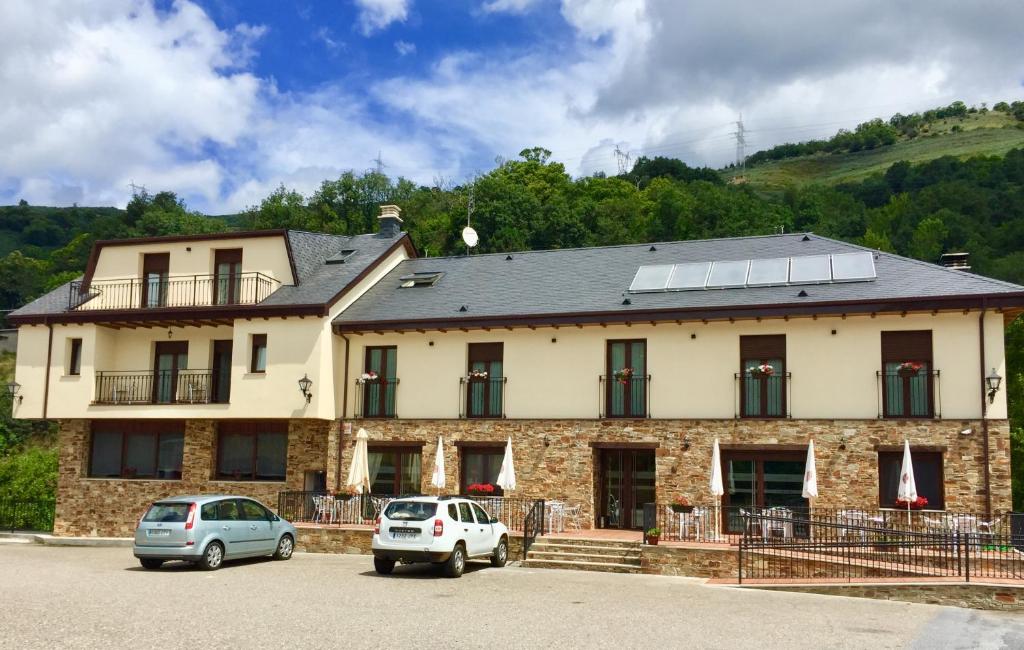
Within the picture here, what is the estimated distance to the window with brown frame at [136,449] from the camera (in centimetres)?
2777

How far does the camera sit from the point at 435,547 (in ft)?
57.3

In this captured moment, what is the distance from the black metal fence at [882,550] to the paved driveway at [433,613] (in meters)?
1.53

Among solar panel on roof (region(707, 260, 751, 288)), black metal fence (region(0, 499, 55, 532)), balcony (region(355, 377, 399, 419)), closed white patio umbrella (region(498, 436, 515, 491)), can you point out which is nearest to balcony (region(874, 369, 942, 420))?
solar panel on roof (region(707, 260, 751, 288))

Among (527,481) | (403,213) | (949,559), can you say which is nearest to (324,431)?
(527,481)

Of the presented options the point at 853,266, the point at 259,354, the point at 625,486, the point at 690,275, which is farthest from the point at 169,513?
the point at 853,266

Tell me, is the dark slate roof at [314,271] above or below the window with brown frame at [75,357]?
above

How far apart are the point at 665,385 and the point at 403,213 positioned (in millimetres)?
46486

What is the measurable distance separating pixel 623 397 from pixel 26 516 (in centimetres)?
1986

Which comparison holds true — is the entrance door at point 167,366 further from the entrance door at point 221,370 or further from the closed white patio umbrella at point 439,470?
the closed white patio umbrella at point 439,470

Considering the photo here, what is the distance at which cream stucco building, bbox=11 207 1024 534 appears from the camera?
21141 mm

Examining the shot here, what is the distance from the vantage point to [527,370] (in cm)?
2462

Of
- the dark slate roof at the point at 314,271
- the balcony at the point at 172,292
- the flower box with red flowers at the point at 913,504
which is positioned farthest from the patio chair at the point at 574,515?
the balcony at the point at 172,292

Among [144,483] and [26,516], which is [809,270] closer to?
[144,483]

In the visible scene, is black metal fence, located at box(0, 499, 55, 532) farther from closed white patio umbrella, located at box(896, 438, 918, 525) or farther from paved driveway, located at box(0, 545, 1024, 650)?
closed white patio umbrella, located at box(896, 438, 918, 525)
